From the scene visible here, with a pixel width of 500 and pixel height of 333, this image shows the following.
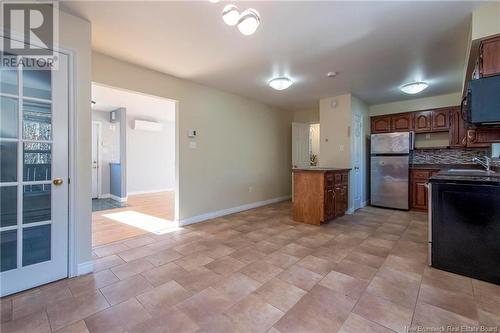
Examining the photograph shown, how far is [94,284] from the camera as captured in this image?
6.69ft

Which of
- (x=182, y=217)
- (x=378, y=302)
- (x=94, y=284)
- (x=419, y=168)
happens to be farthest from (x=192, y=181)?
(x=419, y=168)

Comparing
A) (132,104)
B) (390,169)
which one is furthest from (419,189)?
(132,104)

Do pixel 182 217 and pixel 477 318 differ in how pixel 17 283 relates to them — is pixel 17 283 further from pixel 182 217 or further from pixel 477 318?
pixel 477 318

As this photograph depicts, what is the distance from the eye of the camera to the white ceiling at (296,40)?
2031 mm

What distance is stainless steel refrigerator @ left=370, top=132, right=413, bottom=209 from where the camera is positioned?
188 inches

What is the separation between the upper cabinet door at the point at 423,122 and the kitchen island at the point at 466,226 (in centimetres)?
307

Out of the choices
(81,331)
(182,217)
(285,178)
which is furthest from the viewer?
(285,178)

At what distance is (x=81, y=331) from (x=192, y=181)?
2622 millimetres

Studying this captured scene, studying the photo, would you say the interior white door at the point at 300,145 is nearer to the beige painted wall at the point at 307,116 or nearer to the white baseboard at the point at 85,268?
the beige painted wall at the point at 307,116

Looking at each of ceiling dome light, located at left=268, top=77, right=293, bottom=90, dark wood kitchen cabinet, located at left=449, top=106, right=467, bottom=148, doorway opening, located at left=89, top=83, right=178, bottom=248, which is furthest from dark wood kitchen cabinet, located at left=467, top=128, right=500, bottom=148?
doorway opening, located at left=89, top=83, right=178, bottom=248

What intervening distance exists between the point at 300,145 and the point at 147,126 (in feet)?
15.4

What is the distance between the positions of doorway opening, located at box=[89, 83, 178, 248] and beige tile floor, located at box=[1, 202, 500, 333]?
A: 102 cm

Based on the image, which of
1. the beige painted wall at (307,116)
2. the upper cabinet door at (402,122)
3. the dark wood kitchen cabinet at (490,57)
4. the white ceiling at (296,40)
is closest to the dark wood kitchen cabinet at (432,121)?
the upper cabinet door at (402,122)

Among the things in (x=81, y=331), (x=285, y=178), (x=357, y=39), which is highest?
(x=357, y=39)
